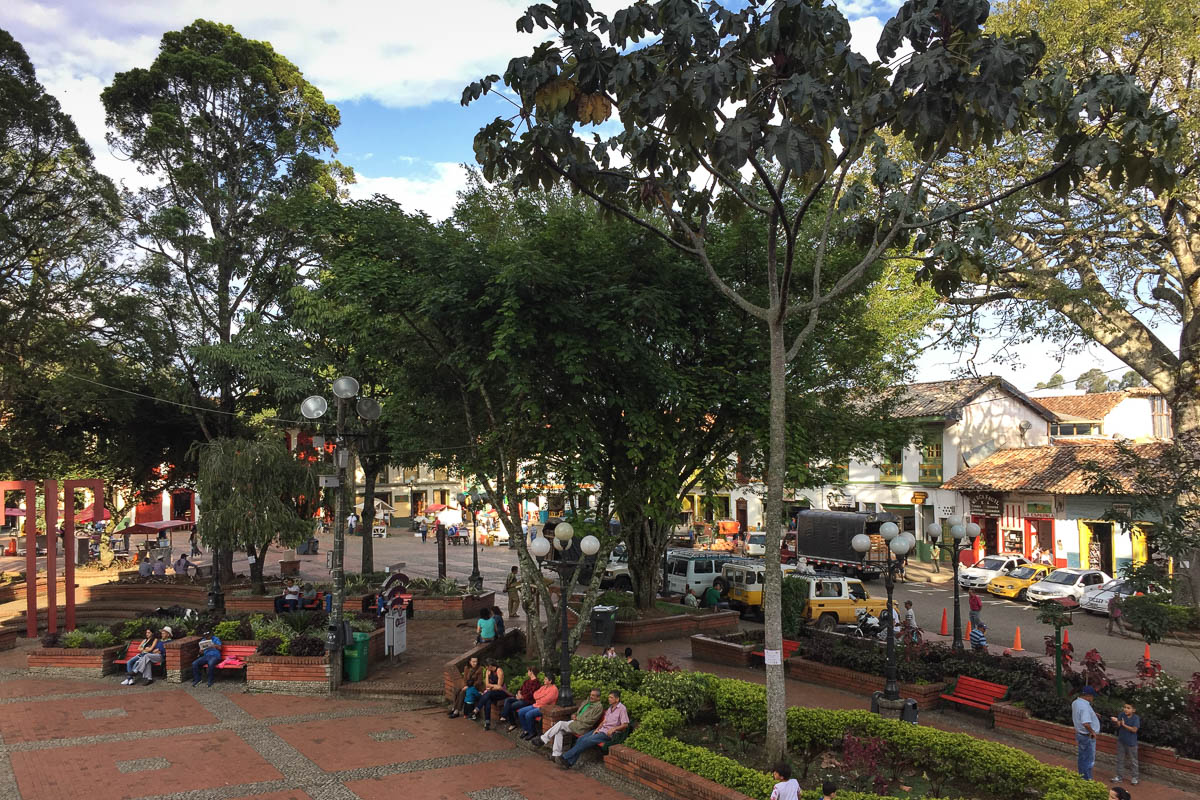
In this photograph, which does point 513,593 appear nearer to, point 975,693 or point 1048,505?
point 975,693

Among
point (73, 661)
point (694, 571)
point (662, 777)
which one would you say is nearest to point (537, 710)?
point (662, 777)

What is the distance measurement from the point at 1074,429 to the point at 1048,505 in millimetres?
11755

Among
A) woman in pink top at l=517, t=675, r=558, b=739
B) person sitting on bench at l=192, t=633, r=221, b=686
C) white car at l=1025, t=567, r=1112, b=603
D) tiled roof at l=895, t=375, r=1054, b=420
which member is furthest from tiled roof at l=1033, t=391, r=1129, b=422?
person sitting on bench at l=192, t=633, r=221, b=686

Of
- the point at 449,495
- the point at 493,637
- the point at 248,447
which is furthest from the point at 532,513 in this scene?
the point at 493,637

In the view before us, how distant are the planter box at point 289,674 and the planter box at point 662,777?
22.6 feet

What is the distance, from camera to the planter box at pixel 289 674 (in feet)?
50.8

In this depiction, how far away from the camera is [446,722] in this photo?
13.7 meters

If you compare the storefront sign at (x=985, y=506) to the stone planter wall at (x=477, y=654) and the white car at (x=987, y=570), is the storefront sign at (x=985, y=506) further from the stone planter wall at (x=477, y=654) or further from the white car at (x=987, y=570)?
the stone planter wall at (x=477, y=654)

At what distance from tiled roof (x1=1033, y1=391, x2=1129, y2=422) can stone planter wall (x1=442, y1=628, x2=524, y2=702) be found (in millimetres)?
36051

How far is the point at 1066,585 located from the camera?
27094 mm

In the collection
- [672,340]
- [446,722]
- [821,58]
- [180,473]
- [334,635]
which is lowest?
[446,722]

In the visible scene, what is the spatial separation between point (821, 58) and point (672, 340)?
6693 mm

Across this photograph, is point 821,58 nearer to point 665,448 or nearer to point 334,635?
point 665,448

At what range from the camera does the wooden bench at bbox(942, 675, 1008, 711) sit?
14055 mm
